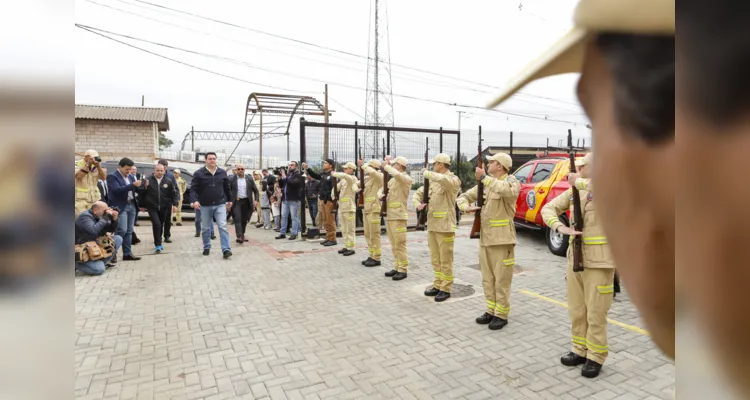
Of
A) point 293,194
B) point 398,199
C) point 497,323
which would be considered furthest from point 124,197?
point 497,323

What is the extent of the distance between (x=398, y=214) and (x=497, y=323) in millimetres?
2453

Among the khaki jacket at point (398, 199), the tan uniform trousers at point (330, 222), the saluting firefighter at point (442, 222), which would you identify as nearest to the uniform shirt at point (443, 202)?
the saluting firefighter at point (442, 222)

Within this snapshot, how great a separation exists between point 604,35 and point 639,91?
0.08 metres

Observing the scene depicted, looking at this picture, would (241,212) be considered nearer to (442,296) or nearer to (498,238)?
(442,296)

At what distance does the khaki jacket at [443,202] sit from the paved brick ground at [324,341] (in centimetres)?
92

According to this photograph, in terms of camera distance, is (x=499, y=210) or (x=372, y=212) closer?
(x=499, y=210)

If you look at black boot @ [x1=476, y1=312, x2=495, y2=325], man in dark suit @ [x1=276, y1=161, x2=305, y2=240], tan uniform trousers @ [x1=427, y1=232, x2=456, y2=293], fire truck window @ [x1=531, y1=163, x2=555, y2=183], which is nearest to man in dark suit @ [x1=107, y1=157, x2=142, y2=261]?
man in dark suit @ [x1=276, y1=161, x2=305, y2=240]

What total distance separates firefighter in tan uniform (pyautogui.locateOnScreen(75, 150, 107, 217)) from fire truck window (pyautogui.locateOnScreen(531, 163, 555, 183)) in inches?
284

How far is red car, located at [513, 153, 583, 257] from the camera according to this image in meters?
7.00

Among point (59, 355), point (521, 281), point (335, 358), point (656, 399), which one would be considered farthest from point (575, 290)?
point (59, 355)

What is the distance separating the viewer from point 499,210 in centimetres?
406

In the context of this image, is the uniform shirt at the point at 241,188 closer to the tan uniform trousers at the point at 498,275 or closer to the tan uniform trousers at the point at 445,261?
the tan uniform trousers at the point at 445,261

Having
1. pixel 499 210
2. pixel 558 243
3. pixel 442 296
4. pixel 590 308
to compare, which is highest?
pixel 499 210

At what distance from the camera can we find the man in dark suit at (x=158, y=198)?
7379mm
